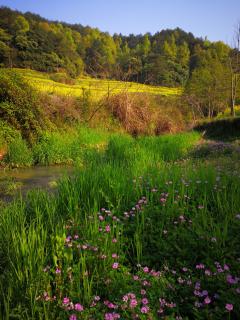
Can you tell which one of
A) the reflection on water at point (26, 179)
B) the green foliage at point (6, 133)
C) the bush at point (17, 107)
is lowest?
the reflection on water at point (26, 179)

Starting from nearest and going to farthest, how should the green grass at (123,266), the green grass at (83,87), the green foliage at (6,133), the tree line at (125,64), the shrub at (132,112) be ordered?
the green grass at (123,266)
the green foliage at (6,133)
the green grass at (83,87)
the shrub at (132,112)
the tree line at (125,64)

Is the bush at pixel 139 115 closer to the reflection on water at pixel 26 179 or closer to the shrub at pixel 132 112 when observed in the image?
the shrub at pixel 132 112

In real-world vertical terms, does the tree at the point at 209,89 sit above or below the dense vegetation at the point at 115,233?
above

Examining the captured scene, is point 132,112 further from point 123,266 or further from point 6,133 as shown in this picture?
point 123,266

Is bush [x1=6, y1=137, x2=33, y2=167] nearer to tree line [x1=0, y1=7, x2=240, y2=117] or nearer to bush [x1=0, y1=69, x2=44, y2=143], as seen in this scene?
bush [x1=0, y1=69, x2=44, y2=143]

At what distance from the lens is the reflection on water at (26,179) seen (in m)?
7.15

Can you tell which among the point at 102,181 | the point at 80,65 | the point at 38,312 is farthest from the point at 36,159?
the point at 80,65

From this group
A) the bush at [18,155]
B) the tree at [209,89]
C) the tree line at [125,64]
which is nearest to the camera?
the bush at [18,155]

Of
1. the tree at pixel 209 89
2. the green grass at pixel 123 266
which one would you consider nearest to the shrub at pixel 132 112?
the green grass at pixel 123 266

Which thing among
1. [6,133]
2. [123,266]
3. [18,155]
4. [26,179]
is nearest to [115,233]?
[123,266]

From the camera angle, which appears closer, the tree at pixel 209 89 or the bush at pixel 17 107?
the bush at pixel 17 107

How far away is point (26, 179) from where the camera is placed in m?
8.84

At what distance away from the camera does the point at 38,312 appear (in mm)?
2404

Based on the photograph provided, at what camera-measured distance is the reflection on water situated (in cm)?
715
